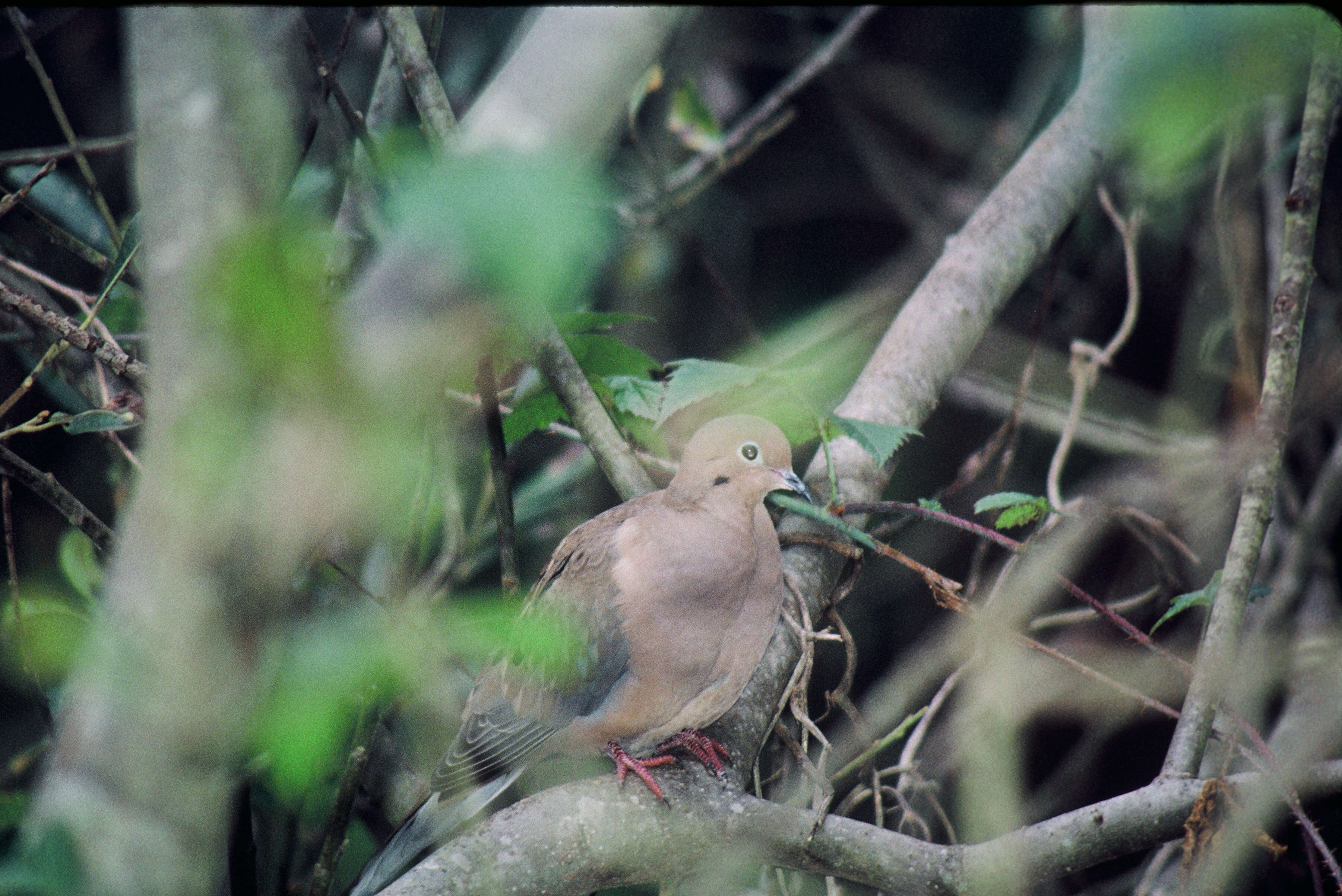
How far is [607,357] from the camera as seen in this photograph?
1786mm

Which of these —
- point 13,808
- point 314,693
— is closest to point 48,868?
point 314,693

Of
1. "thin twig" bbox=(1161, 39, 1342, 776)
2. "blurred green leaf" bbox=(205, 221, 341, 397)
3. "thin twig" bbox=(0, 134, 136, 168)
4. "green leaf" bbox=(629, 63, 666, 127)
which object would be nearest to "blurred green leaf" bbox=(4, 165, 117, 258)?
"thin twig" bbox=(0, 134, 136, 168)

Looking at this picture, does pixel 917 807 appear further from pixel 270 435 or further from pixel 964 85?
pixel 964 85

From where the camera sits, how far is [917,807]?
8.68 feet

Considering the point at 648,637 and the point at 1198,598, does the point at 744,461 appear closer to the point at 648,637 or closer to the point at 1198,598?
the point at 648,637

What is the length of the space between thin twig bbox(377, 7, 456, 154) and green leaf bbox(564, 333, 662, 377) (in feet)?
1.48

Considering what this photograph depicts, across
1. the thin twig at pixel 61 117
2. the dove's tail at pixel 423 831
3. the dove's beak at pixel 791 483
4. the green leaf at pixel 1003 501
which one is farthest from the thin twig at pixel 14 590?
the green leaf at pixel 1003 501

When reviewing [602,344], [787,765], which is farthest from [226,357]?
[787,765]

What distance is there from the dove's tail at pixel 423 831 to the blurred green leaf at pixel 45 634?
587 mm

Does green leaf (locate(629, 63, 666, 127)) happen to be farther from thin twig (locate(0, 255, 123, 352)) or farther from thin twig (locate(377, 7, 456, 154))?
thin twig (locate(0, 255, 123, 352))

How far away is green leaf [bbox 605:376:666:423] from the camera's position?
1.65 metres

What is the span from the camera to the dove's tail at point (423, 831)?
160 centimetres

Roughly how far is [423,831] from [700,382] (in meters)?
0.92

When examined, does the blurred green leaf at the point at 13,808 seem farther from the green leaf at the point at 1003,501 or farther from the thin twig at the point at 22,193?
the green leaf at the point at 1003,501
